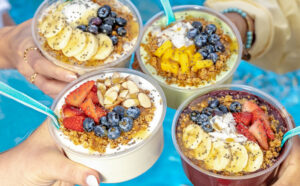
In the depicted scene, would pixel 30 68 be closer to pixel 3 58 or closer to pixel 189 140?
pixel 3 58

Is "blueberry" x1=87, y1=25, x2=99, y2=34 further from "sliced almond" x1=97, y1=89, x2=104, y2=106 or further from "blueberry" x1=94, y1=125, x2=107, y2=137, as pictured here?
"blueberry" x1=94, y1=125, x2=107, y2=137

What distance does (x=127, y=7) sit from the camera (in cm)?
174

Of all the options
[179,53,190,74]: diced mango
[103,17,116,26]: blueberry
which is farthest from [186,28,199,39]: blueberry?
[103,17,116,26]: blueberry

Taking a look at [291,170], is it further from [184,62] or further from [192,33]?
[192,33]

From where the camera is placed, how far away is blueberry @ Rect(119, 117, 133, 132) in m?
1.23

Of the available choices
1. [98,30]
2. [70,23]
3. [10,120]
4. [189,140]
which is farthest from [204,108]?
[10,120]

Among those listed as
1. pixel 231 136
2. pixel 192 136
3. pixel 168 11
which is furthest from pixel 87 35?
pixel 231 136

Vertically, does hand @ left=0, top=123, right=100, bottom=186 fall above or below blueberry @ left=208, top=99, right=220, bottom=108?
below

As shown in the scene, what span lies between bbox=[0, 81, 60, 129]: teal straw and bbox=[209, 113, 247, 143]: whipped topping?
1.96ft

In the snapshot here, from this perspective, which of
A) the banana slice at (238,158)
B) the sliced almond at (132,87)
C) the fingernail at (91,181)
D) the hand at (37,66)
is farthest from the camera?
the hand at (37,66)

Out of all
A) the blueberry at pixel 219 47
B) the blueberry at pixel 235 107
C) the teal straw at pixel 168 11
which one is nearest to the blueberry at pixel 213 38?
the blueberry at pixel 219 47

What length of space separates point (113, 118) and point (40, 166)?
0.38 metres

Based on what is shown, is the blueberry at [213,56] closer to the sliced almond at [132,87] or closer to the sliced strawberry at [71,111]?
the sliced almond at [132,87]

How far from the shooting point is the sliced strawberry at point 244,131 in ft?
3.99
